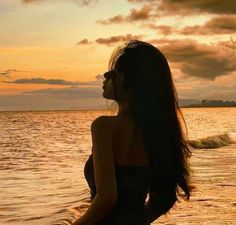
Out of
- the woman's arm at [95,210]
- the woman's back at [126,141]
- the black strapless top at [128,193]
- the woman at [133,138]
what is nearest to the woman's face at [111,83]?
the woman at [133,138]

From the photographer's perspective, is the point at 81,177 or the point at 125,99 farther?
the point at 81,177

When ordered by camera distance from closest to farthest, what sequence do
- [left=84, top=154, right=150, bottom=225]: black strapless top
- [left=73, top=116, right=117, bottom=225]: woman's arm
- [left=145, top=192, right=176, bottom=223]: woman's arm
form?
[left=73, top=116, right=117, bottom=225]: woman's arm, [left=84, top=154, right=150, bottom=225]: black strapless top, [left=145, top=192, right=176, bottom=223]: woman's arm

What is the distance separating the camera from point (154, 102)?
93.3 inches

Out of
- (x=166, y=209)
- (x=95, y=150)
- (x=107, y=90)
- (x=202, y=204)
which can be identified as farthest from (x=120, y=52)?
(x=202, y=204)

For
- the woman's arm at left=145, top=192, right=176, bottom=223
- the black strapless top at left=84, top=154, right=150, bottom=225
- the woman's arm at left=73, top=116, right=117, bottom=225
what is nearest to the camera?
the woman's arm at left=73, top=116, right=117, bottom=225

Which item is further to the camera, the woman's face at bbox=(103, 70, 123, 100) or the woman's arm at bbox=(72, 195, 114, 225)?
the woman's face at bbox=(103, 70, 123, 100)

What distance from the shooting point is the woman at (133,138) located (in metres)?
2.25

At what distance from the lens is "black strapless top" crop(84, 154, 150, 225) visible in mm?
2342

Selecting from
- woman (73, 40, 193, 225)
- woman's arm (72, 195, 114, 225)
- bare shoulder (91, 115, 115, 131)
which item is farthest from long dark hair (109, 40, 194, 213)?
woman's arm (72, 195, 114, 225)

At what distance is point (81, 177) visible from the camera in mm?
20516

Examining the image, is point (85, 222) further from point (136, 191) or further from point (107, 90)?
point (107, 90)

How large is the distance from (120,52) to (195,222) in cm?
790

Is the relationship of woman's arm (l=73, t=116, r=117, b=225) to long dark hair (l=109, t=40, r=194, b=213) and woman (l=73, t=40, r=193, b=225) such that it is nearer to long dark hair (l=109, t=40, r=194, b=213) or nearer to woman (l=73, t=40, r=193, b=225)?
woman (l=73, t=40, r=193, b=225)

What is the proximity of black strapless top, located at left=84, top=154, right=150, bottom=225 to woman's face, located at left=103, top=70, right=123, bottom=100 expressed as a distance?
0.97ft
